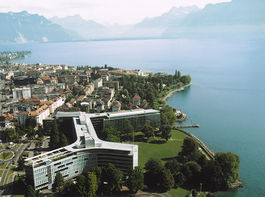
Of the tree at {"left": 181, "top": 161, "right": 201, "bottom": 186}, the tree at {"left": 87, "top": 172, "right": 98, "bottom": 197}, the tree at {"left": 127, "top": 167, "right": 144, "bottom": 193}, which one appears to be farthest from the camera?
the tree at {"left": 181, "top": 161, "right": 201, "bottom": 186}

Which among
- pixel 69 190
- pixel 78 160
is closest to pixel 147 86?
pixel 78 160

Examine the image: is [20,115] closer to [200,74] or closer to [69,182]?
[69,182]

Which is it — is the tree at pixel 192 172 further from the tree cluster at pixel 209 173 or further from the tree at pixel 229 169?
the tree at pixel 229 169

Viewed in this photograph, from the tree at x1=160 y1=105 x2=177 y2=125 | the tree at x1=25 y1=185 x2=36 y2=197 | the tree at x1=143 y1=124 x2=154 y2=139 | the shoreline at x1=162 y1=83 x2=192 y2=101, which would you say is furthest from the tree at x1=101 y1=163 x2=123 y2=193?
the shoreline at x1=162 y1=83 x2=192 y2=101

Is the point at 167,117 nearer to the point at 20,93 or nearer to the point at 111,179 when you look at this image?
the point at 111,179

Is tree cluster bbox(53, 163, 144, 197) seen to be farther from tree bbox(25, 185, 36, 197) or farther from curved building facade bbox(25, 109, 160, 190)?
tree bbox(25, 185, 36, 197)

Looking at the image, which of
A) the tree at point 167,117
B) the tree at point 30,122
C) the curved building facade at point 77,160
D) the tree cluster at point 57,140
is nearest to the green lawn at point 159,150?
the curved building facade at point 77,160

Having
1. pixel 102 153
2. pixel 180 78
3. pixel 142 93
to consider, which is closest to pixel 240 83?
pixel 180 78
